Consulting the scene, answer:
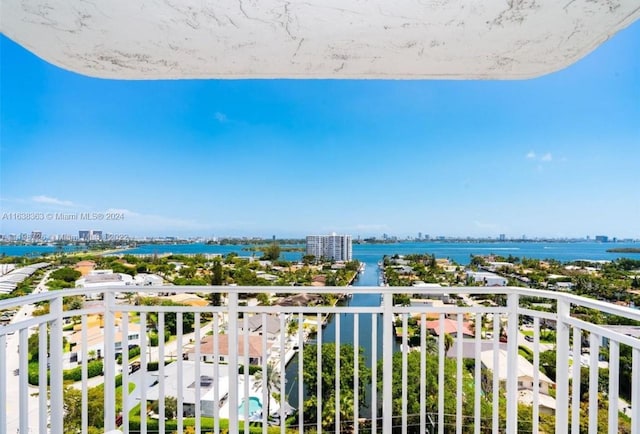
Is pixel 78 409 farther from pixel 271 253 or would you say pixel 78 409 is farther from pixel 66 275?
pixel 271 253

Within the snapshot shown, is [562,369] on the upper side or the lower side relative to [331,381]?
upper

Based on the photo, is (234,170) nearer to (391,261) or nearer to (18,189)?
(18,189)

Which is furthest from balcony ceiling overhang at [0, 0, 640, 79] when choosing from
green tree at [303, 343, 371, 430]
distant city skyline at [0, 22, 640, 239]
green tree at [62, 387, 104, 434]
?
green tree at [303, 343, 371, 430]

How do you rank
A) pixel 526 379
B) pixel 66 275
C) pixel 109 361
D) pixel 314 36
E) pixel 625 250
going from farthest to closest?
1. pixel 625 250
2. pixel 66 275
3. pixel 526 379
4. pixel 109 361
5. pixel 314 36

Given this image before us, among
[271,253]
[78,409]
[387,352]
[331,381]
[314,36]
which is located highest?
[314,36]

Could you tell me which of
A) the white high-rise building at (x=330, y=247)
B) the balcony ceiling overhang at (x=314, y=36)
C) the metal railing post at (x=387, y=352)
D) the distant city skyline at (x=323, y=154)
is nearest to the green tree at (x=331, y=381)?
the white high-rise building at (x=330, y=247)

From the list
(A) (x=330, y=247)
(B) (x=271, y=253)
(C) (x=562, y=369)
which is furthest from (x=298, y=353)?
(A) (x=330, y=247)

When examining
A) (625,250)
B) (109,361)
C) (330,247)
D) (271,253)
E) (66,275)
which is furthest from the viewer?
(330,247)
